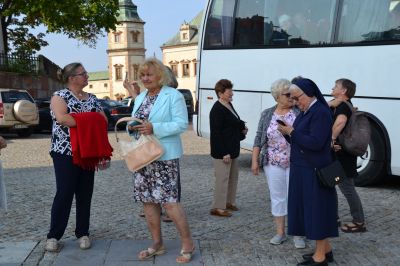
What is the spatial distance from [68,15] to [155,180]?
91.1 feet

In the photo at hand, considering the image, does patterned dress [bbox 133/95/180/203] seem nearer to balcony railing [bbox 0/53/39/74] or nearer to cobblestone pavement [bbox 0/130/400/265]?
cobblestone pavement [bbox 0/130/400/265]

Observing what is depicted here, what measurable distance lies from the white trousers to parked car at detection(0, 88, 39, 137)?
16.7 m

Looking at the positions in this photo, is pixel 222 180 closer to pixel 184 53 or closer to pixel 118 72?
pixel 184 53

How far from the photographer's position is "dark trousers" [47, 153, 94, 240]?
18.8 ft

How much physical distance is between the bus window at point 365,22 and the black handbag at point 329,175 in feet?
15.8

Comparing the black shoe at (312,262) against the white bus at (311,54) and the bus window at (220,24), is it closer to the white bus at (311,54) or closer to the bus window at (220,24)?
the white bus at (311,54)

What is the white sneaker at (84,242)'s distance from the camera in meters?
5.88

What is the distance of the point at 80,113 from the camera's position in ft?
18.7

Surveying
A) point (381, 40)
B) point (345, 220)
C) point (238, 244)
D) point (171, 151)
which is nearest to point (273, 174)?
point (238, 244)

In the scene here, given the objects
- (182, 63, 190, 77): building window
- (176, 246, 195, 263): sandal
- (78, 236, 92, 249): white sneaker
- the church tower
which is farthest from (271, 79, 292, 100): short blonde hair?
the church tower

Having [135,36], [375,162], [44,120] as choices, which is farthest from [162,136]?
[135,36]

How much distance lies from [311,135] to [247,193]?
4.27 meters

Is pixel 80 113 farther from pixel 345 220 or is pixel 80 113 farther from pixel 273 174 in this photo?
→ pixel 345 220

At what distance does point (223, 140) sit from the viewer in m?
7.50
